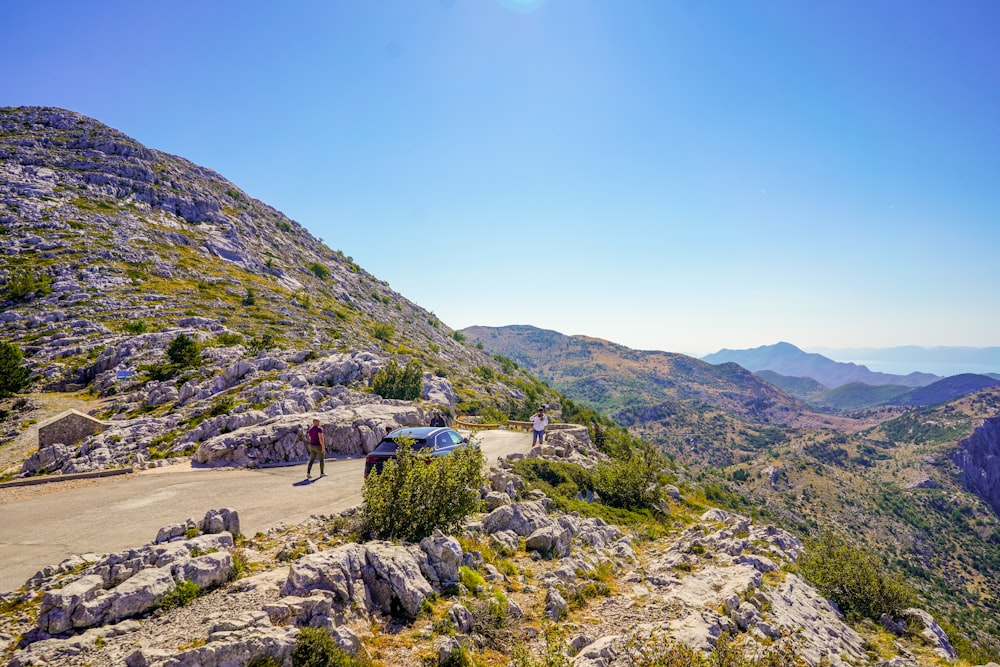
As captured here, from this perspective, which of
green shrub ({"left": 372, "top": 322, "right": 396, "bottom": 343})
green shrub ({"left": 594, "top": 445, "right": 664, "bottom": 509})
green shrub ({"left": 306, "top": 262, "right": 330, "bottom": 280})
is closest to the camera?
green shrub ({"left": 594, "top": 445, "right": 664, "bottom": 509})

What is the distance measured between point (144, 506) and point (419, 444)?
8751 millimetres

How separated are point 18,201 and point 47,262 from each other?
17922mm

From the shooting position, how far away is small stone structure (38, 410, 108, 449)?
2002 centimetres

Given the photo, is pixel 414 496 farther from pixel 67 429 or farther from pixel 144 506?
pixel 67 429

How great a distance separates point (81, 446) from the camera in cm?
1975

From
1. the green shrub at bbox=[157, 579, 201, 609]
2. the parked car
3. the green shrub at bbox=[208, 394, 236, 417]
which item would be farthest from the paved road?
the green shrub at bbox=[208, 394, 236, 417]

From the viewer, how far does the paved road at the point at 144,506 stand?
10047 millimetres

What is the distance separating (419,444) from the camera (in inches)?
603

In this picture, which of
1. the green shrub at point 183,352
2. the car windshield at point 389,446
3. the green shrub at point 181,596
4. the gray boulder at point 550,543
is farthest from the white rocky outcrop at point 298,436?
the green shrub at point 181,596

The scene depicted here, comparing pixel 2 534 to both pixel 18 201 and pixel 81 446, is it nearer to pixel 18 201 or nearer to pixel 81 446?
pixel 81 446

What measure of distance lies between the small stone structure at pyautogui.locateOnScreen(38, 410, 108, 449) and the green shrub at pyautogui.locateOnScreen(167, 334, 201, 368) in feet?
31.7

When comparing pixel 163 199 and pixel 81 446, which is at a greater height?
pixel 163 199

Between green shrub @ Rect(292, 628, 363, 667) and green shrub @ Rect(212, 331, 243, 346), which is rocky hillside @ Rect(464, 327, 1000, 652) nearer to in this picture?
green shrub @ Rect(292, 628, 363, 667)

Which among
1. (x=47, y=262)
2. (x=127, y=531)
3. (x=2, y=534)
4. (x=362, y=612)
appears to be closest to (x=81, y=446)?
(x=2, y=534)
